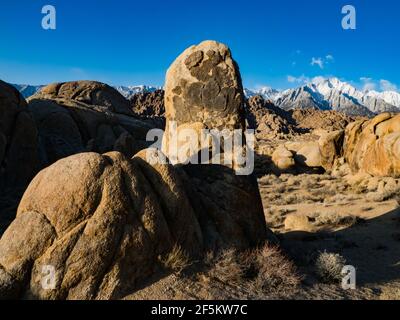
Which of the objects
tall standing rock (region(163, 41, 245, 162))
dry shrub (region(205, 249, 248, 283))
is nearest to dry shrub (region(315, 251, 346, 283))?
dry shrub (region(205, 249, 248, 283))

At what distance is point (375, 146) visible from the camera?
85.7 ft

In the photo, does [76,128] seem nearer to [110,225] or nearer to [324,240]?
[324,240]

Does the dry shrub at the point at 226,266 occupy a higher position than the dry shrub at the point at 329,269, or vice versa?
the dry shrub at the point at 226,266

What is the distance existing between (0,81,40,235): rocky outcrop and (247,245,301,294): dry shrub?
948 cm

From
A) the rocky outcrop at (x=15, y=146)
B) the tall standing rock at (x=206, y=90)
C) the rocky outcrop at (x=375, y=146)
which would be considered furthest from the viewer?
the rocky outcrop at (x=375, y=146)

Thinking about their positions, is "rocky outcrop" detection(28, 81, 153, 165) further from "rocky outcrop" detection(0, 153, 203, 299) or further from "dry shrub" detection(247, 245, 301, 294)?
"dry shrub" detection(247, 245, 301, 294)

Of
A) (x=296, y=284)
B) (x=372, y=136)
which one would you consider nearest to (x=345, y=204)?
(x=372, y=136)

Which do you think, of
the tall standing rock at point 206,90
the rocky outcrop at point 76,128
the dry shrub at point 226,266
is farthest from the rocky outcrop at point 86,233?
the rocky outcrop at point 76,128

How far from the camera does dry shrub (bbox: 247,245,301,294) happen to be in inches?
273

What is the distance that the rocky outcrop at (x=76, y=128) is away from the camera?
20177mm

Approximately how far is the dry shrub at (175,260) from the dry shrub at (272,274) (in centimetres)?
129

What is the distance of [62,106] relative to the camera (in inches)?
944

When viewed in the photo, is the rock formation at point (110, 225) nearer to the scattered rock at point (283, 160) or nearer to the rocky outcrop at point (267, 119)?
the scattered rock at point (283, 160)
